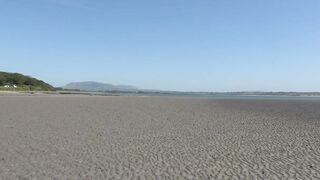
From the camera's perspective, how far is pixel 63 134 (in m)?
15.0

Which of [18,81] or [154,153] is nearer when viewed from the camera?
[154,153]

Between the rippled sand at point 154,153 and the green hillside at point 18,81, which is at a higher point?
the green hillside at point 18,81

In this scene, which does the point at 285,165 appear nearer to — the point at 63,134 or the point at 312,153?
the point at 312,153

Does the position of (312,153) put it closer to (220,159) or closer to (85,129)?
(220,159)

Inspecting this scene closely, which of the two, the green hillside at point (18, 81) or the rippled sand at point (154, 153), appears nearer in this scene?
the rippled sand at point (154, 153)

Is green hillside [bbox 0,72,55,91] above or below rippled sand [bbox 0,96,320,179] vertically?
above

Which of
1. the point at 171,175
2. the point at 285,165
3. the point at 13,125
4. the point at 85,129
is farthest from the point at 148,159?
the point at 13,125

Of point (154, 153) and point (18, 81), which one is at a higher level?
point (18, 81)

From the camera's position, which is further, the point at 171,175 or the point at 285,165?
the point at 285,165

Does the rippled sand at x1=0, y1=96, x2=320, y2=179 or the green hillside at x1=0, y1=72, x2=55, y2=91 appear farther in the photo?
the green hillside at x1=0, y1=72, x2=55, y2=91

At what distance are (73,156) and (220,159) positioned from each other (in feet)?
13.2

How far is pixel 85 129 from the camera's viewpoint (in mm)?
16859

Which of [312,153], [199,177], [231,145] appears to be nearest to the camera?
[199,177]

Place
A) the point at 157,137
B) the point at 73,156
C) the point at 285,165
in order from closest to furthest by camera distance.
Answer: the point at 285,165
the point at 73,156
the point at 157,137
